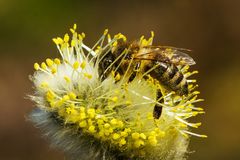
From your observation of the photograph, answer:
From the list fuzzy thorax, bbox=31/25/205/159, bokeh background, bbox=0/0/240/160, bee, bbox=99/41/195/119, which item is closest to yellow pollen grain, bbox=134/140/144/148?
fuzzy thorax, bbox=31/25/205/159

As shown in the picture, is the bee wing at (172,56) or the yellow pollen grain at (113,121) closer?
the yellow pollen grain at (113,121)

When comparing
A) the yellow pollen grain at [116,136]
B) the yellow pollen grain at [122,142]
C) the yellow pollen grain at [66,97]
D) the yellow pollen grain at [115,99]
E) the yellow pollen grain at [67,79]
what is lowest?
the yellow pollen grain at [122,142]

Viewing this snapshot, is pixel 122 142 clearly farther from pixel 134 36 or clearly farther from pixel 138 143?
pixel 134 36

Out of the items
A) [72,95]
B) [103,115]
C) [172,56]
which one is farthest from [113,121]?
[172,56]

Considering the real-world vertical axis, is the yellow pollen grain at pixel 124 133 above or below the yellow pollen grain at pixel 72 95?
below

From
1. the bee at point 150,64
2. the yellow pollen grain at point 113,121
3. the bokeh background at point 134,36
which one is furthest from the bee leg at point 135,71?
→ the bokeh background at point 134,36

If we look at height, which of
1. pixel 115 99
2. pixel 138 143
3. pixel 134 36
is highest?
pixel 134 36

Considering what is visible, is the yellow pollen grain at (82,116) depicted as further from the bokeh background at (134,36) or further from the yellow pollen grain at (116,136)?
the bokeh background at (134,36)
